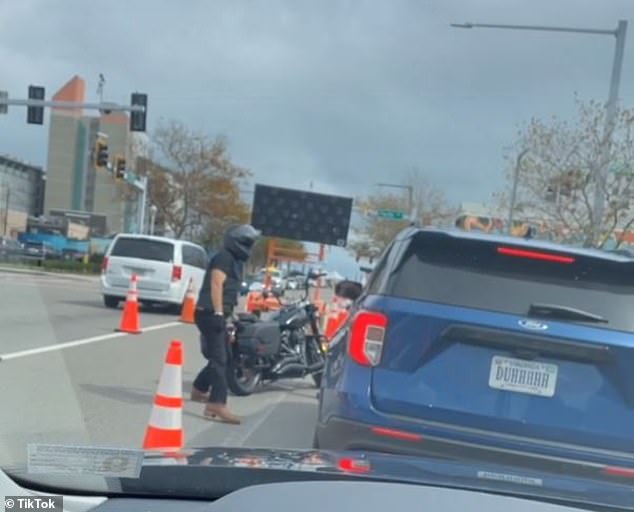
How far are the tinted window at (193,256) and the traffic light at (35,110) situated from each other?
5.95m

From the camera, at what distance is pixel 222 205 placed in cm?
5566

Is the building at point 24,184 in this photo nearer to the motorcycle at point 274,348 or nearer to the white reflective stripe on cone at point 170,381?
the motorcycle at point 274,348

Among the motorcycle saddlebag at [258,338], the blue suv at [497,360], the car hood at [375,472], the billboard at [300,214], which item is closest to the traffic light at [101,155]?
the billboard at [300,214]

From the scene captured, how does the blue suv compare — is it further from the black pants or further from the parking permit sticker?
the black pants

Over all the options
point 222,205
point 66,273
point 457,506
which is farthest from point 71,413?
point 222,205

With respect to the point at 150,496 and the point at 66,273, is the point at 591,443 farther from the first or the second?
the point at 66,273

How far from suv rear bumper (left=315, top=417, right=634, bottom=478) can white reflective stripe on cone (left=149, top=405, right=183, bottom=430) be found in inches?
90.3

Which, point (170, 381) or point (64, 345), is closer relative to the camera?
point (170, 381)

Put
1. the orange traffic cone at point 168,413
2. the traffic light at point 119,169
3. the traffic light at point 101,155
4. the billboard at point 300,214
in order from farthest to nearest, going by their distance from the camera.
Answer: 1. the traffic light at point 119,169
2. the traffic light at point 101,155
3. the billboard at point 300,214
4. the orange traffic cone at point 168,413

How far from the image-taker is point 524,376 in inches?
195

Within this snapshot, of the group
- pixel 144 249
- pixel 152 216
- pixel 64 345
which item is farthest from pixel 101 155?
pixel 152 216

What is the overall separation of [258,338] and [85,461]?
717 centimetres

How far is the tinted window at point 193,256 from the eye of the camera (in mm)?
22972

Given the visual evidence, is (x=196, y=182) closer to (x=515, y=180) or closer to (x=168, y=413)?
(x=515, y=180)
